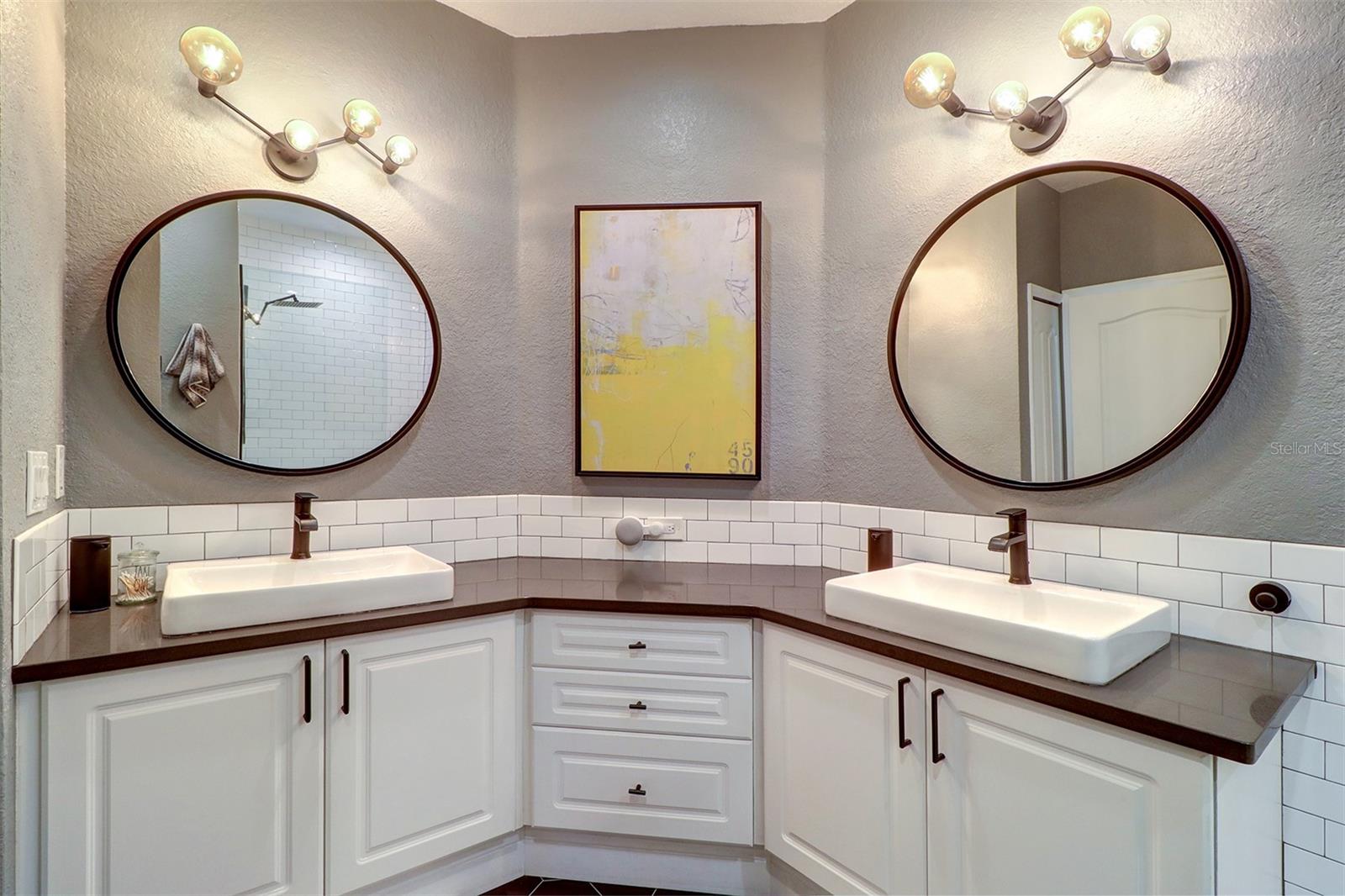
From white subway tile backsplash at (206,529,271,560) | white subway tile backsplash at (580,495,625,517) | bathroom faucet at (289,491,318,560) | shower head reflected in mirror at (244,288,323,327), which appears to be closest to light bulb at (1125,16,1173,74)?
white subway tile backsplash at (580,495,625,517)

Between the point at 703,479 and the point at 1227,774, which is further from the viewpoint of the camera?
the point at 703,479

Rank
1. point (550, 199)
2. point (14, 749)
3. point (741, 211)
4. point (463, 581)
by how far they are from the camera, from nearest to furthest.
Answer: point (14, 749)
point (463, 581)
point (741, 211)
point (550, 199)

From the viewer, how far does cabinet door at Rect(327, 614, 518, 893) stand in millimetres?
1606

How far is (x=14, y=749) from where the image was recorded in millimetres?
1261

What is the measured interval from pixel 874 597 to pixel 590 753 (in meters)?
0.94

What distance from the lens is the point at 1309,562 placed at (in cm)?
131

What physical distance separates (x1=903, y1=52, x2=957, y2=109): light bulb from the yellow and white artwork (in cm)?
61

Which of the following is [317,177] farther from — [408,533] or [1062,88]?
[1062,88]

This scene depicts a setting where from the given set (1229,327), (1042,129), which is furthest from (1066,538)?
(1042,129)

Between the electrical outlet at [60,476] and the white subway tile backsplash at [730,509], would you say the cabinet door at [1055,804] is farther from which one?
the electrical outlet at [60,476]

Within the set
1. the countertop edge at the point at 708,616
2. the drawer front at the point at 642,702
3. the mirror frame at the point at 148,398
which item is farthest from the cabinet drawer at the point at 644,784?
the mirror frame at the point at 148,398

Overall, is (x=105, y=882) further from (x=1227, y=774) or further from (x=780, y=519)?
(x=1227, y=774)

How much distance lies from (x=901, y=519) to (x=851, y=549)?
20 centimetres

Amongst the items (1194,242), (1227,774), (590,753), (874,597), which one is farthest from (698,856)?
(1194,242)
